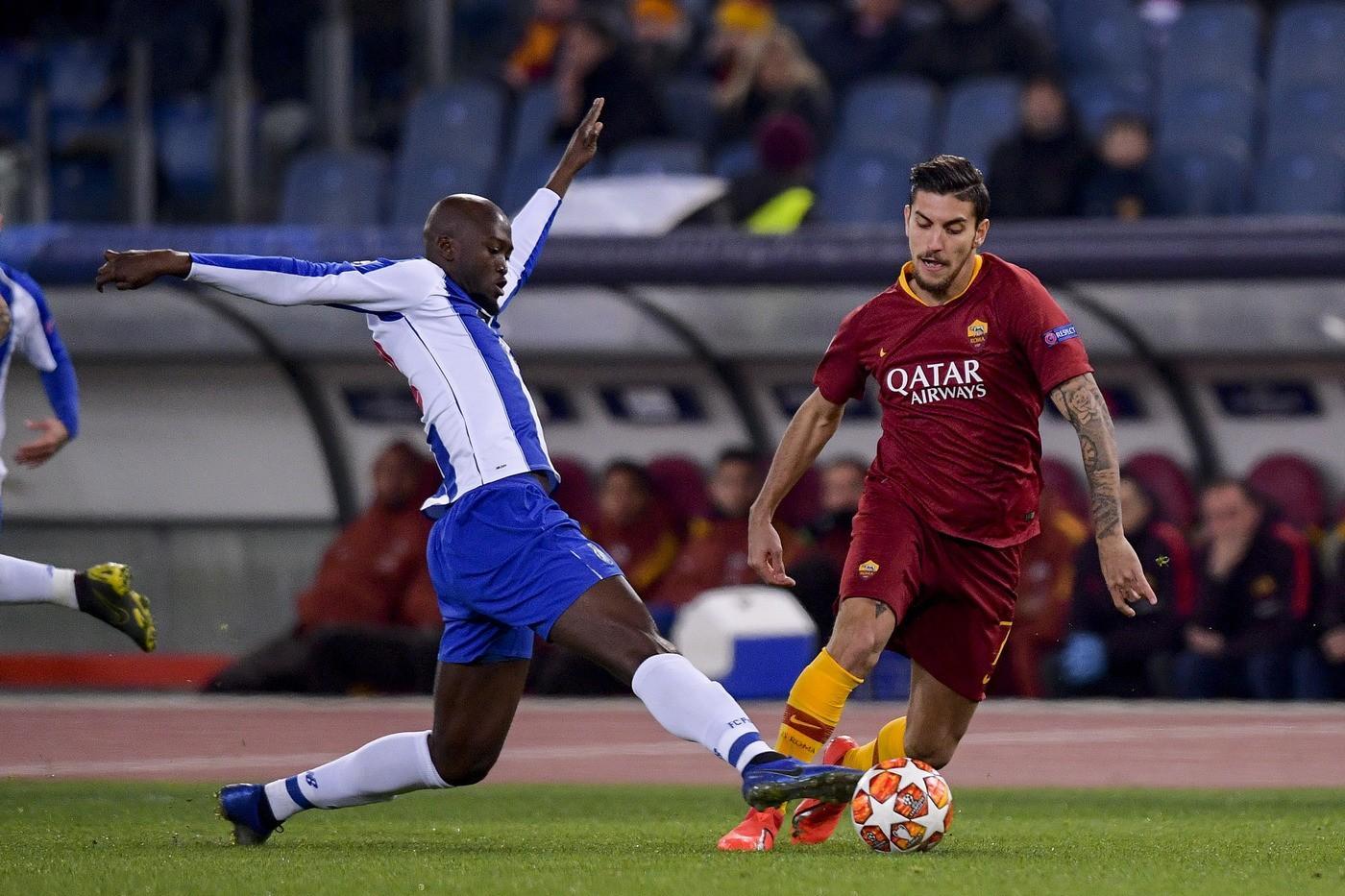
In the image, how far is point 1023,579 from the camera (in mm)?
12227

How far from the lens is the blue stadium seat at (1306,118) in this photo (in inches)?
529

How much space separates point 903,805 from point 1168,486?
23.7 feet

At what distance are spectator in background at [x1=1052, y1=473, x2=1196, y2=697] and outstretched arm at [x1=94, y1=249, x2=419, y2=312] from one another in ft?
21.8

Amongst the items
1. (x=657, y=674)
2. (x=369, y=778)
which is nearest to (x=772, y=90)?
(x=369, y=778)

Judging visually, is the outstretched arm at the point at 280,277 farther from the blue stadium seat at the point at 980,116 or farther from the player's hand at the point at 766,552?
the blue stadium seat at the point at 980,116

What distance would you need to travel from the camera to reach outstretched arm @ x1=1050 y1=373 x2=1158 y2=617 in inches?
221

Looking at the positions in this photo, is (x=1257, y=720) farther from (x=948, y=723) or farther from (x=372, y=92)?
(x=372, y=92)

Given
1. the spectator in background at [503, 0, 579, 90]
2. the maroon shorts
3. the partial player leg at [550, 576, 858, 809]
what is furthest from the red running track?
the spectator in background at [503, 0, 579, 90]

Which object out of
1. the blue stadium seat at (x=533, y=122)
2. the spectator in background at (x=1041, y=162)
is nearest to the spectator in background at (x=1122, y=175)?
the spectator in background at (x=1041, y=162)

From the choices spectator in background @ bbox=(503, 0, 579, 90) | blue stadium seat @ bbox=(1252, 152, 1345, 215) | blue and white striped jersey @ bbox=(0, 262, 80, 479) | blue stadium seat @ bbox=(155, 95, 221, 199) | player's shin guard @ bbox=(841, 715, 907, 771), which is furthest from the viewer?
blue stadium seat @ bbox=(155, 95, 221, 199)

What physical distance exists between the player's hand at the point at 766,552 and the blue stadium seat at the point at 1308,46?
8.67 metres

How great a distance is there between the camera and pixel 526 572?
5.66 m

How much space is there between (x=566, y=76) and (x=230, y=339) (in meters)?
2.76

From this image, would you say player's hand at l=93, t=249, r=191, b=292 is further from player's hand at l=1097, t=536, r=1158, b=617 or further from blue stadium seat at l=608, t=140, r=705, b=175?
blue stadium seat at l=608, t=140, r=705, b=175
